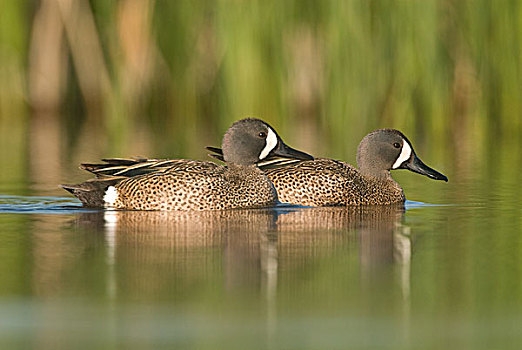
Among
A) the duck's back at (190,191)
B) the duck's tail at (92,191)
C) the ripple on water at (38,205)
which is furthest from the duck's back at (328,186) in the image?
the ripple on water at (38,205)

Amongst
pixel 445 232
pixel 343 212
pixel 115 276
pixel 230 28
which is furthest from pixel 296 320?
pixel 230 28

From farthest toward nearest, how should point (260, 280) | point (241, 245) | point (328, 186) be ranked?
1. point (328, 186)
2. point (241, 245)
3. point (260, 280)

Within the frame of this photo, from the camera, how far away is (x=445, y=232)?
6.95m

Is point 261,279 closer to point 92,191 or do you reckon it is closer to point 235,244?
point 235,244

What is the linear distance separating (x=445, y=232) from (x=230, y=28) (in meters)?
7.71

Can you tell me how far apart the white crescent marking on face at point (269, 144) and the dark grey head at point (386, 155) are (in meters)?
0.78

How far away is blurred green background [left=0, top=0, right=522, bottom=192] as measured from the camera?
13.1 m

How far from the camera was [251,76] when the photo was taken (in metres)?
14.6

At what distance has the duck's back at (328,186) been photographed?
8.63m

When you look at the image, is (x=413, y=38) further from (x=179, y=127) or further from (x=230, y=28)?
(x=179, y=127)

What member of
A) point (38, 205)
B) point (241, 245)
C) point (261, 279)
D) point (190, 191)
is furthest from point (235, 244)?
point (38, 205)

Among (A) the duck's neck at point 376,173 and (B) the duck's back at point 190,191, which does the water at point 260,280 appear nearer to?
(B) the duck's back at point 190,191

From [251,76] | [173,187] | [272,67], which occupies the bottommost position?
[173,187]

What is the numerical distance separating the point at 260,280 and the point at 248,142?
3543mm
